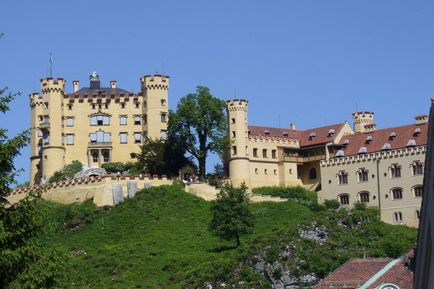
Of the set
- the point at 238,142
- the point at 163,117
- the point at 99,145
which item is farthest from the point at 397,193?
the point at 99,145

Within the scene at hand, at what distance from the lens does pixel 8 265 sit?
27.7 m

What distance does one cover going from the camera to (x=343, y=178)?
342 ft

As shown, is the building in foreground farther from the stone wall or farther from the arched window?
the arched window

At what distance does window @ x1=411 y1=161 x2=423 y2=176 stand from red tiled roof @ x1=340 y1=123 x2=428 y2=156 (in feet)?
9.85

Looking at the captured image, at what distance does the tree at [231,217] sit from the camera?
8575 centimetres

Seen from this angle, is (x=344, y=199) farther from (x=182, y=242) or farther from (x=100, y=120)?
(x=100, y=120)

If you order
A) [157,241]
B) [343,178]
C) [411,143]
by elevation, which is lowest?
[157,241]

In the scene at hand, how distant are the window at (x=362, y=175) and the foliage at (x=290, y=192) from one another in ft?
17.0

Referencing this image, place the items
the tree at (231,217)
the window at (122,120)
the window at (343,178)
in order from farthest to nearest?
the window at (122,120), the window at (343,178), the tree at (231,217)

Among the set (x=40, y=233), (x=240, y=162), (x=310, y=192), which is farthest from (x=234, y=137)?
(x=40, y=233)

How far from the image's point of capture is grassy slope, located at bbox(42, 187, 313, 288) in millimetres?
78562

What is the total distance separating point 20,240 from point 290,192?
79131 mm

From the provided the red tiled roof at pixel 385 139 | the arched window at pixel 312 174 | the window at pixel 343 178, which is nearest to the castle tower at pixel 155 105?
the arched window at pixel 312 174

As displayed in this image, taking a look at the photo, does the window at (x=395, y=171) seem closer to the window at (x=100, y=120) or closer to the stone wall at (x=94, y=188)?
the stone wall at (x=94, y=188)
